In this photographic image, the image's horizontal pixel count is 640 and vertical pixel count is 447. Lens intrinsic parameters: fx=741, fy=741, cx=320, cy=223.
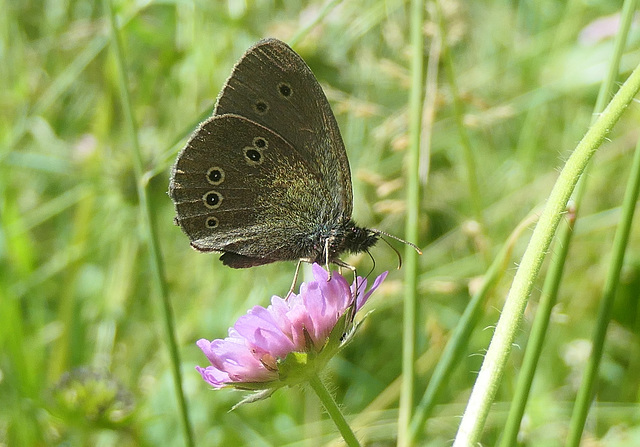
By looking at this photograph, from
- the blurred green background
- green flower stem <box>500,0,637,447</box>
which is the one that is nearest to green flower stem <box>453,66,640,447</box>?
green flower stem <box>500,0,637,447</box>

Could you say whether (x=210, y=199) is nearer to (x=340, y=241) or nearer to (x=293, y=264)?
(x=340, y=241)

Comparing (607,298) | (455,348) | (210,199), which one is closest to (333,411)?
(455,348)

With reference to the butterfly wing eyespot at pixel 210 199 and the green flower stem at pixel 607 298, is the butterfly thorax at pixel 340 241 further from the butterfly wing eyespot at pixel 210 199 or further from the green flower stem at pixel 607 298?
the green flower stem at pixel 607 298

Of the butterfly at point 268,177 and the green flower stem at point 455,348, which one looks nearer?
the green flower stem at point 455,348

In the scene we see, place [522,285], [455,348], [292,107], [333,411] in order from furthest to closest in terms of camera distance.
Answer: [292,107]
[455,348]
[333,411]
[522,285]

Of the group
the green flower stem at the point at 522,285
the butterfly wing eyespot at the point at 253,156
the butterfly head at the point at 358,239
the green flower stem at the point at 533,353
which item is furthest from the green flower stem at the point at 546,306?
the butterfly wing eyespot at the point at 253,156

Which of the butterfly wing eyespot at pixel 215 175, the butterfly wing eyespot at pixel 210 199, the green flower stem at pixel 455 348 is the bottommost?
the green flower stem at pixel 455 348

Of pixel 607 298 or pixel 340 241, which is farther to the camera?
pixel 340 241

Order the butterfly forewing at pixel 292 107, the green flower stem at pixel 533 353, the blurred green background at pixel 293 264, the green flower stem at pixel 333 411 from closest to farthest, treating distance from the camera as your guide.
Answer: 1. the green flower stem at pixel 333 411
2. the green flower stem at pixel 533 353
3. the butterfly forewing at pixel 292 107
4. the blurred green background at pixel 293 264
